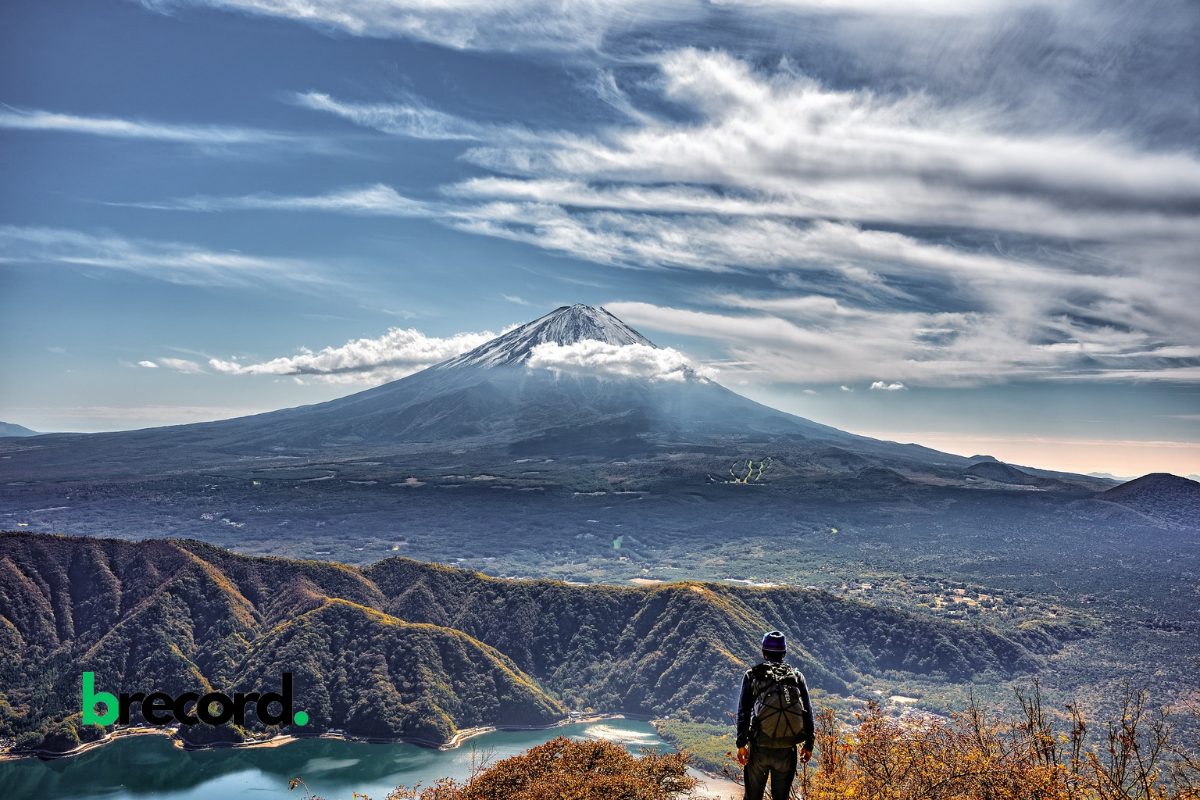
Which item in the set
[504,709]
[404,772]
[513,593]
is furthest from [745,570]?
[404,772]

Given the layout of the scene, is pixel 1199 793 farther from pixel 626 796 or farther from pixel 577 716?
pixel 577 716

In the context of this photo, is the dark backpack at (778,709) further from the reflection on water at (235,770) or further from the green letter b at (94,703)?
the green letter b at (94,703)

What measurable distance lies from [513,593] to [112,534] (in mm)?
130925

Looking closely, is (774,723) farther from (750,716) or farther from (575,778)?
(575,778)

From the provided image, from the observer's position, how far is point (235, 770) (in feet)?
216

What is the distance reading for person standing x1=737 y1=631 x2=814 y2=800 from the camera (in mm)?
10305

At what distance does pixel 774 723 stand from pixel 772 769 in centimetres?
69

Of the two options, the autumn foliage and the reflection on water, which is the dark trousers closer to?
the autumn foliage

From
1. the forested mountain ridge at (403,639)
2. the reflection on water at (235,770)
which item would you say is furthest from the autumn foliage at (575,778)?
the forested mountain ridge at (403,639)

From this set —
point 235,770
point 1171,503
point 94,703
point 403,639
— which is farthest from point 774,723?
point 1171,503

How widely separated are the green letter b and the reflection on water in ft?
8.97

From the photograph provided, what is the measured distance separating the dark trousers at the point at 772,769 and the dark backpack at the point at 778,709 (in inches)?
4.4

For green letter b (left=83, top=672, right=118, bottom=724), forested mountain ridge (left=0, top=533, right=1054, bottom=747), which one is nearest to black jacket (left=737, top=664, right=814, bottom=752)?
forested mountain ridge (left=0, top=533, right=1054, bottom=747)

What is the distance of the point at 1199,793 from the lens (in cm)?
1202
